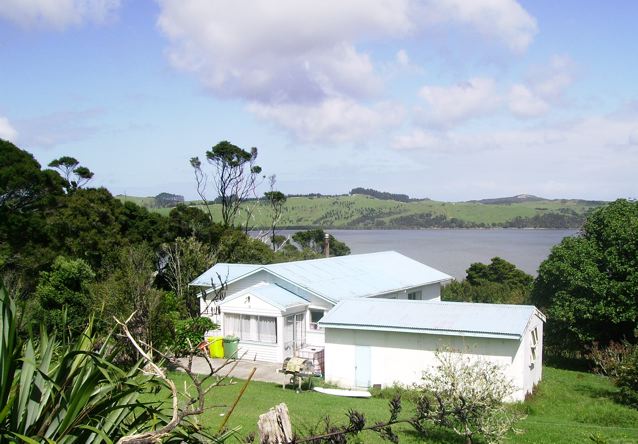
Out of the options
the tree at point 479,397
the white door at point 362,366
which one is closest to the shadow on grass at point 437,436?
the tree at point 479,397

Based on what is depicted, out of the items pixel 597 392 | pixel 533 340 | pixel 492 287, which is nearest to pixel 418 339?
pixel 533 340

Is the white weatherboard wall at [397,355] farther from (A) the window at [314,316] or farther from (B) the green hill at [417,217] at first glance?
(B) the green hill at [417,217]

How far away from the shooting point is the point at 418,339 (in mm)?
21625

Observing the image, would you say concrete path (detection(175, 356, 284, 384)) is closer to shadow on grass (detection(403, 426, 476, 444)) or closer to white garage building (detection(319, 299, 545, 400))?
white garage building (detection(319, 299, 545, 400))

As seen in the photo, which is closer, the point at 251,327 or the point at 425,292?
the point at 251,327

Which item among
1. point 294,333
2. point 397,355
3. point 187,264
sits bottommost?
point 294,333

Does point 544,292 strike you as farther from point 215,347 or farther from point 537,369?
point 215,347

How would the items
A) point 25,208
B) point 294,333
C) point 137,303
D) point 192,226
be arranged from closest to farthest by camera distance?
point 137,303, point 294,333, point 25,208, point 192,226

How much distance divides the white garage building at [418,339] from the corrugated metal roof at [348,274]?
4220mm

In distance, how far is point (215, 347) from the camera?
27484 millimetres

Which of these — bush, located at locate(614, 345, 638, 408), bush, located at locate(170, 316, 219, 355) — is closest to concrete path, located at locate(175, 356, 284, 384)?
bush, located at locate(170, 316, 219, 355)

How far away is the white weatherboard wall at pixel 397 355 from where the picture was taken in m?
20.2

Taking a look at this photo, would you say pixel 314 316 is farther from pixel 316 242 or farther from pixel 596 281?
pixel 316 242

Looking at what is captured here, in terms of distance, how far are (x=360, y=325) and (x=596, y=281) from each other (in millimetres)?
12125
